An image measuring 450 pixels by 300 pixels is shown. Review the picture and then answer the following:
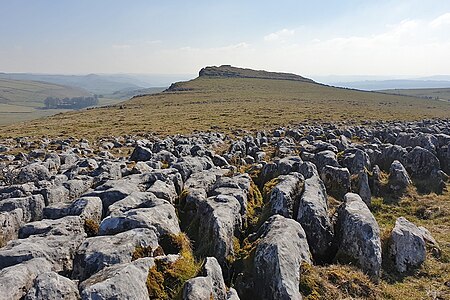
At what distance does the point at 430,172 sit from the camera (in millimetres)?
28938

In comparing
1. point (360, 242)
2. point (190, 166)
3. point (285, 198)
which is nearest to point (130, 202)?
point (285, 198)

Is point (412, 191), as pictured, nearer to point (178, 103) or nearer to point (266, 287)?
point (266, 287)

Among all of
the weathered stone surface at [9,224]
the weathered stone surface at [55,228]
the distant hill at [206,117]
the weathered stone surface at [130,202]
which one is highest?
the weathered stone surface at [130,202]

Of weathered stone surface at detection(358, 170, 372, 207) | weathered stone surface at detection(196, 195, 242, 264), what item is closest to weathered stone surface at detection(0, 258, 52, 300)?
weathered stone surface at detection(196, 195, 242, 264)

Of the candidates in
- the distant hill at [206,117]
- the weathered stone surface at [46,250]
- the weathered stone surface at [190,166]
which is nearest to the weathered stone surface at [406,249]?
the weathered stone surface at [46,250]

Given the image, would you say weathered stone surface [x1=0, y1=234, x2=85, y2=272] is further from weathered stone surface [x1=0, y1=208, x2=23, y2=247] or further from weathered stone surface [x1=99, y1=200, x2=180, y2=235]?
weathered stone surface [x1=0, y1=208, x2=23, y2=247]

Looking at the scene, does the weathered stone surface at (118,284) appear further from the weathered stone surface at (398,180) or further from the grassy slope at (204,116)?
the grassy slope at (204,116)

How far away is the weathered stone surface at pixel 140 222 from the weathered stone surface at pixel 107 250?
1.04 m

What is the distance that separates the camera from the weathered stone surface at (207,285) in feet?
31.9

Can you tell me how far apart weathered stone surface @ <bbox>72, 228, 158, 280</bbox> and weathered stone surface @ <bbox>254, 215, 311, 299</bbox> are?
146 inches

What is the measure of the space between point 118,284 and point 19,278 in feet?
9.14

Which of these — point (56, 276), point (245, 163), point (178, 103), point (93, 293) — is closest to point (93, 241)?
point (56, 276)

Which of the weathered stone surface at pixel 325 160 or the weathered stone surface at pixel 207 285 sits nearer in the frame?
the weathered stone surface at pixel 207 285

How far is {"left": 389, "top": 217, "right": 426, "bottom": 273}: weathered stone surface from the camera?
15.2 metres
